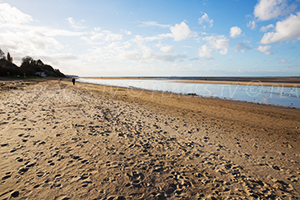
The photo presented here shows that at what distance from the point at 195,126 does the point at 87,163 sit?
6.68 metres

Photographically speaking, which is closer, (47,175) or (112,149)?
(47,175)

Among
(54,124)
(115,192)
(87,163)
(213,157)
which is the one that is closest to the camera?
(115,192)

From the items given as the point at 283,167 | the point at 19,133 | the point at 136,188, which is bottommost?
the point at 283,167

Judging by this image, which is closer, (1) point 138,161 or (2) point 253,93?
(1) point 138,161

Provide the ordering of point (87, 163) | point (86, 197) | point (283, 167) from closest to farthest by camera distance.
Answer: point (86, 197), point (87, 163), point (283, 167)

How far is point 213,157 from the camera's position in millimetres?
5504

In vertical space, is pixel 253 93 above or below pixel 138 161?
above

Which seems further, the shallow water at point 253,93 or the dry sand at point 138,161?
the shallow water at point 253,93

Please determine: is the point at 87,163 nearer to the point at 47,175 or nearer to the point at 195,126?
the point at 47,175

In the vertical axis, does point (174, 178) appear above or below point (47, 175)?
below

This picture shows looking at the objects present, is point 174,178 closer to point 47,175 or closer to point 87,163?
point 87,163

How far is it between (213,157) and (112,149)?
3.91 meters

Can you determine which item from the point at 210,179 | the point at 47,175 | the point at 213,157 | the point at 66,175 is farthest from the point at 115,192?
the point at 213,157

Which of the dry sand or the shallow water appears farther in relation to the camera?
the shallow water
